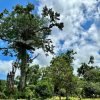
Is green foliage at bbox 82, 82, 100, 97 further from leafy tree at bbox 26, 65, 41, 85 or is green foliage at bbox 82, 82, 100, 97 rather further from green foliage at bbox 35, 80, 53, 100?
green foliage at bbox 35, 80, 53, 100

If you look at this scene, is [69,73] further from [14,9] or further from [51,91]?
[14,9]

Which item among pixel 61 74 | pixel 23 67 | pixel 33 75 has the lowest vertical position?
pixel 61 74

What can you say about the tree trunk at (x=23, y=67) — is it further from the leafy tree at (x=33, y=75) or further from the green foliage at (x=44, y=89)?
the leafy tree at (x=33, y=75)

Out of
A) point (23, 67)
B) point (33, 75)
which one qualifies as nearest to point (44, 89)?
point (23, 67)

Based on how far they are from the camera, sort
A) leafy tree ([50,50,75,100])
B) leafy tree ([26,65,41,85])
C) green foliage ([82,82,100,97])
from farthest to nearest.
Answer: green foliage ([82,82,100,97])
leafy tree ([26,65,41,85])
leafy tree ([50,50,75,100])

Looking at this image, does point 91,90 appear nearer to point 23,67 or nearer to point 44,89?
point 44,89

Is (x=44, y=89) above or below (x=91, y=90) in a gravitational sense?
below

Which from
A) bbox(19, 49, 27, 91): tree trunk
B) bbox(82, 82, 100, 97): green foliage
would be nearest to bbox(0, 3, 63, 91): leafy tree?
bbox(19, 49, 27, 91): tree trunk

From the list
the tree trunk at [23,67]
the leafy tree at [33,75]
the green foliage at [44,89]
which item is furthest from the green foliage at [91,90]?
the tree trunk at [23,67]

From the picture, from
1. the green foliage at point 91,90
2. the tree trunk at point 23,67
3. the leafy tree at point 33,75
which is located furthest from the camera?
the green foliage at point 91,90

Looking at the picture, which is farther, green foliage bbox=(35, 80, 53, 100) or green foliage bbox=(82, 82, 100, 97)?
green foliage bbox=(82, 82, 100, 97)

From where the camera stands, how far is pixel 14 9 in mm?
75375

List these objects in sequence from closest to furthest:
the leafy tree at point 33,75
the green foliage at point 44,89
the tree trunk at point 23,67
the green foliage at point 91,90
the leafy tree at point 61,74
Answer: the leafy tree at point 61,74, the tree trunk at point 23,67, the green foliage at point 44,89, the leafy tree at point 33,75, the green foliage at point 91,90

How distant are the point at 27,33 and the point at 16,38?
8.28ft
